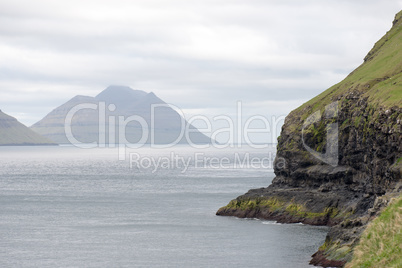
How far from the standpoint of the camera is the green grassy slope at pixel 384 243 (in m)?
24.4

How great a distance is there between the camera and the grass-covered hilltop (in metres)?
71.6

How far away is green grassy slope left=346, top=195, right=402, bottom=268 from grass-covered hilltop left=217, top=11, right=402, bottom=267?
3664 centimetres

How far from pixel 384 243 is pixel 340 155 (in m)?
62.2

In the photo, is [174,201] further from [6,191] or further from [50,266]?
[50,266]

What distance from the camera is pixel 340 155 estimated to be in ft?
284

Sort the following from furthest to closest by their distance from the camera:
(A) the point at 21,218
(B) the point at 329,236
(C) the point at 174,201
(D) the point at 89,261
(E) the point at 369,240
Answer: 1. (C) the point at 174,201
2. (A) the point at 21,218
3. (D) the point at 89,261
4. (B) the point at 329,236
5. (E) the point at 369,240

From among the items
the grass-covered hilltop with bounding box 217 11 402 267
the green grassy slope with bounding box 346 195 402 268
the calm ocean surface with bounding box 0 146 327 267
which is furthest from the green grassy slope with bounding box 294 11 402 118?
the green grassy slope with bounding box 346 195 402 268

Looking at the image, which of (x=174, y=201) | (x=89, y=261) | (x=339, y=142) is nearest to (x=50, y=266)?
(x=89, y=261)

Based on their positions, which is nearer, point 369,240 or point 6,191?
point 369,240

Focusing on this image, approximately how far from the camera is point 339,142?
8719 cm

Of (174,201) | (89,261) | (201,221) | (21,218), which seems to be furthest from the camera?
(174,201)

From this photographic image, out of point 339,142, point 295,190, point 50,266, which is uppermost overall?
point 339,142

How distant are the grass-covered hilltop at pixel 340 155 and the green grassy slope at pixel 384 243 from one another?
36.6 meters

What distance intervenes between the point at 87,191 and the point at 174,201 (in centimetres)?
3379
